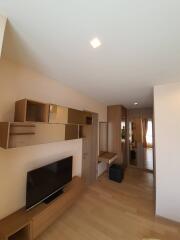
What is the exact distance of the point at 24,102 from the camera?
162 centimetres

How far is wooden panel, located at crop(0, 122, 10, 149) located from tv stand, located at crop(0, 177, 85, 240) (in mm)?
1070

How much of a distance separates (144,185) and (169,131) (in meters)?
2.21

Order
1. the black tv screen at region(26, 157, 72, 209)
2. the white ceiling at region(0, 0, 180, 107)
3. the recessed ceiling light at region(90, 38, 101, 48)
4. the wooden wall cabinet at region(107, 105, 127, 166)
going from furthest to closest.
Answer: the wooden wall cabinet at region(107, 105, 127, 166)
the black tv screen at region(26, 157, 72, 209)
the recessed ceiling light at region(90, 38, 101, 48)
the white ceiling at region(0, 0, 180, 107)

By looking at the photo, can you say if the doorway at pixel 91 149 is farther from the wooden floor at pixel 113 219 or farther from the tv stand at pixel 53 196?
the tv stand at pixel 53 196

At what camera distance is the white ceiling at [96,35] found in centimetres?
93

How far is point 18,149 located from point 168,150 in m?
2.77

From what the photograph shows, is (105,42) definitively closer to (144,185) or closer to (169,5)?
(169,5)

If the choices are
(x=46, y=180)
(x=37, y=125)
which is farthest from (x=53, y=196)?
(x=37, y=125)

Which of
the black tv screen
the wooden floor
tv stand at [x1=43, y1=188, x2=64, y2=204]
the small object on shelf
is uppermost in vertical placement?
the black tv screen

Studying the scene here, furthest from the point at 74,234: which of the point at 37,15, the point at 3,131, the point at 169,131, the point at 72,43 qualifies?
the point at 37,15

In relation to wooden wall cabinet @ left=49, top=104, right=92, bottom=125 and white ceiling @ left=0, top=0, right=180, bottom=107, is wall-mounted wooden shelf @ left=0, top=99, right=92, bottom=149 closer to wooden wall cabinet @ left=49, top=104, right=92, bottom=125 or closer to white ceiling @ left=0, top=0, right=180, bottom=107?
wooden wall cabinet @ left=49, top=104, right=92, bottom=125

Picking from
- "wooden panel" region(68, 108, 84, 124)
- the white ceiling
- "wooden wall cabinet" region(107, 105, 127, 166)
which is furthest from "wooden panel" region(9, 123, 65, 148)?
"wooden wall cabinet" region(107, 105, 127, 166)

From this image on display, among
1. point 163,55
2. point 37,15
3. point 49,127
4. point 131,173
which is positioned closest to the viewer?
point 37,15

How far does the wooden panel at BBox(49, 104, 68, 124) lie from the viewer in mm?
2071
